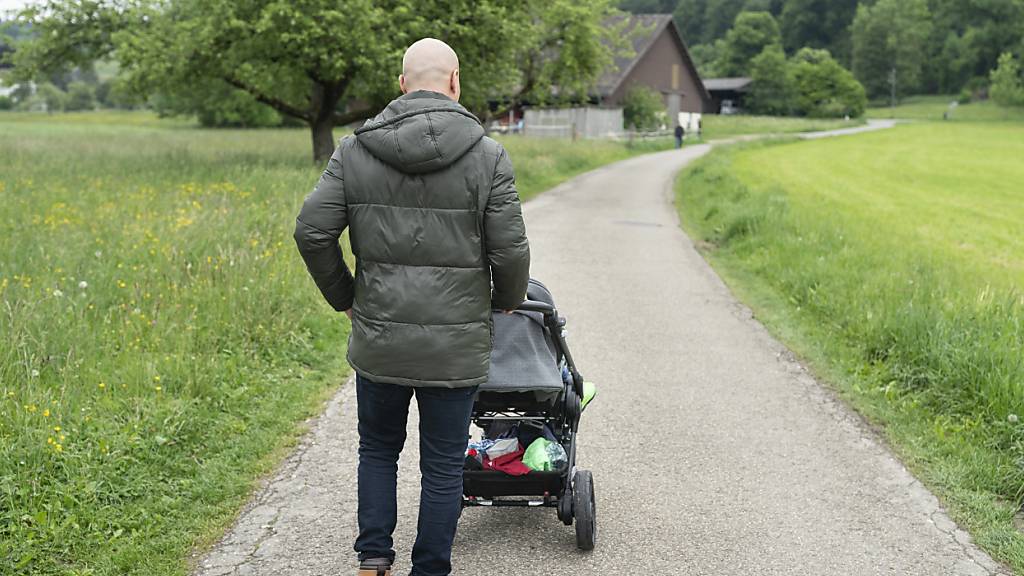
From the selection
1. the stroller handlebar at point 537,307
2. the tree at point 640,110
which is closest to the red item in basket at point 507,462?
the stroller handlebar at point 537,307

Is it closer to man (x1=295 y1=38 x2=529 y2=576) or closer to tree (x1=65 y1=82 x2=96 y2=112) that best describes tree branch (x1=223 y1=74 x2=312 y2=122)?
man (x1=295 y1=38 x2=529 y2=576)

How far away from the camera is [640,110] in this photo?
56.7m

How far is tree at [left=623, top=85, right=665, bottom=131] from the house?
54.4m

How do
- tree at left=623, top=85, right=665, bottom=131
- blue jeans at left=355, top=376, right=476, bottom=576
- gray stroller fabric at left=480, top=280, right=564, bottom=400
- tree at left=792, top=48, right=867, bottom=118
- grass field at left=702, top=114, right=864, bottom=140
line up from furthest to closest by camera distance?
tree at left=792, top=48, right=867, bottom=118, grass field at left=702, top=114, right=864, bottom=140, tree at left=623, top=85, right=665, bottom=131, gray stroller fabric at left=480, top=280, right=564, bottom=400, blue jeans at left=355, top=376, right=476, bottom=576

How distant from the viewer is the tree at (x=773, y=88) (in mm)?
97125

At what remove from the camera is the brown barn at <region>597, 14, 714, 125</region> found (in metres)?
57.5

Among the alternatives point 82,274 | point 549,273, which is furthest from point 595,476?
point 549,273

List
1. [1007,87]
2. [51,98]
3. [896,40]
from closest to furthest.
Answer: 1. [1007,87]
2. [51,98]
3. [896,40]

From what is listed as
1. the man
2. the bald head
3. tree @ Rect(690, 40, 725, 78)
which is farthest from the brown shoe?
tree @ Rect(690, 40, 725, 78)

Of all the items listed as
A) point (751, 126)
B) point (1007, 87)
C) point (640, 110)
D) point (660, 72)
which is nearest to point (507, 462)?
point (640, 110)

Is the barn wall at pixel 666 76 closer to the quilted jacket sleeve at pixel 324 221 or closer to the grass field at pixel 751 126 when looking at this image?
the grass field at pixel 751 126

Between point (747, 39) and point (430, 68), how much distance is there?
12559 cm

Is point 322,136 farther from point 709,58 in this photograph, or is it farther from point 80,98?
point 709,58

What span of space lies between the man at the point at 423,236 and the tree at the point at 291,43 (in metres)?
15.9
